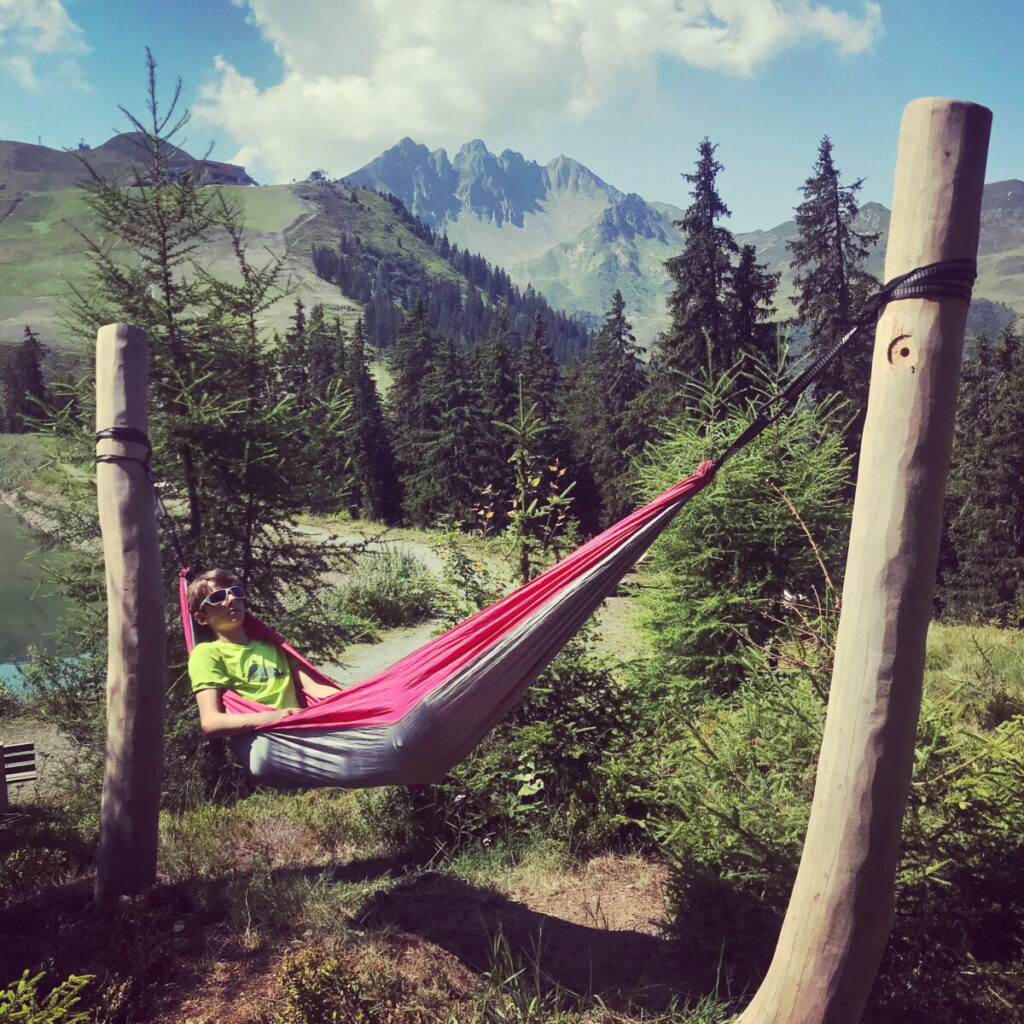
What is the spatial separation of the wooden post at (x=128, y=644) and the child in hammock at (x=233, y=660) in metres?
0.40

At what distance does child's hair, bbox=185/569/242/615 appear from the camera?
396 centimetres

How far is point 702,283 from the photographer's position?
21734mm

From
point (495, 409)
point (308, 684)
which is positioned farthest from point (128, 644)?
point (495, 409)

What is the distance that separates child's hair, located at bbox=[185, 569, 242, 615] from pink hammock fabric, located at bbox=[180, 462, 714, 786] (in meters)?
1.13

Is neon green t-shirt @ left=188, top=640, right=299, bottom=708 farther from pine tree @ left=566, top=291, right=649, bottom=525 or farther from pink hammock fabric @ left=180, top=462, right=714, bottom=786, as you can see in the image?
pine tree @ left=566, top=291, right=649, bottom=525

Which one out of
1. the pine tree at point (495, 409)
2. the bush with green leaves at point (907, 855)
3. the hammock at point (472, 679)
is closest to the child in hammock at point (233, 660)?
the hammock at point (472, 679)

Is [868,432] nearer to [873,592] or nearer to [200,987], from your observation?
[873,592]

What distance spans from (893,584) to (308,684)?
287 cm

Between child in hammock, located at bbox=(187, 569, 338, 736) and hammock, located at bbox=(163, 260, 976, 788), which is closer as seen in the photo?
hammock, located at bbox=(163, 260, 976, 788)

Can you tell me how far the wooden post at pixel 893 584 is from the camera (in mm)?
2148

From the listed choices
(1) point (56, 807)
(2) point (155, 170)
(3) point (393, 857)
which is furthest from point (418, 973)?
(2) point (155, 170)

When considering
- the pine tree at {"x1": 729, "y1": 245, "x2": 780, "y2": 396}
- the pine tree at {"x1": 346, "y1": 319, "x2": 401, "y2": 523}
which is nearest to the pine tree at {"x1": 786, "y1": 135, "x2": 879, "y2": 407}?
the pine tree at {"x1": 729, "y1": 245, "x2": 780, "y2": 396}

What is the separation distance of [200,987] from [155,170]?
6726 mm

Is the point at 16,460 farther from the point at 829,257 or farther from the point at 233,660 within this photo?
the point at 233,660
